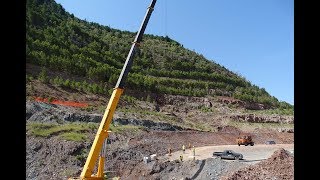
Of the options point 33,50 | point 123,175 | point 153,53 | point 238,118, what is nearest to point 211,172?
point 123,175

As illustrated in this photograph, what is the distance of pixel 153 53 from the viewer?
8994 centimetres

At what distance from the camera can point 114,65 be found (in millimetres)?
75750

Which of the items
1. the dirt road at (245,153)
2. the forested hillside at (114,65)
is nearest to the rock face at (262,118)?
the forested hillside at (114,65)

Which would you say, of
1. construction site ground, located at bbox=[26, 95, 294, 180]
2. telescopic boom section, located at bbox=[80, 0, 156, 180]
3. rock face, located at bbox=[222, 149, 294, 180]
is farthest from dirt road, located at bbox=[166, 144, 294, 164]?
telescopic boom section, located at bbox=[80, 0, 156, 180]

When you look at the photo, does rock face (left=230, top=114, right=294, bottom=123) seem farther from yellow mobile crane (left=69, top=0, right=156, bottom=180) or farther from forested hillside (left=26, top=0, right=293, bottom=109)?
yellow mobile crane (left=69, top=0, right=156, bottom=180)

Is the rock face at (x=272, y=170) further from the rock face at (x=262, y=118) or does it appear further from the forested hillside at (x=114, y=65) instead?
the forested hillside at (x=114, y=65)

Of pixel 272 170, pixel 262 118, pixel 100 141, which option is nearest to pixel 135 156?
pixel 272 170

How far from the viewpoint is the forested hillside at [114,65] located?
59906 mm

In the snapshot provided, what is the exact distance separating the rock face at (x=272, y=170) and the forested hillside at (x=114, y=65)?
33.5 m

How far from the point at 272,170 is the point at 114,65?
54.9m

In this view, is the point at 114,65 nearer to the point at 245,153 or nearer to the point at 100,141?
the point at 245,153
